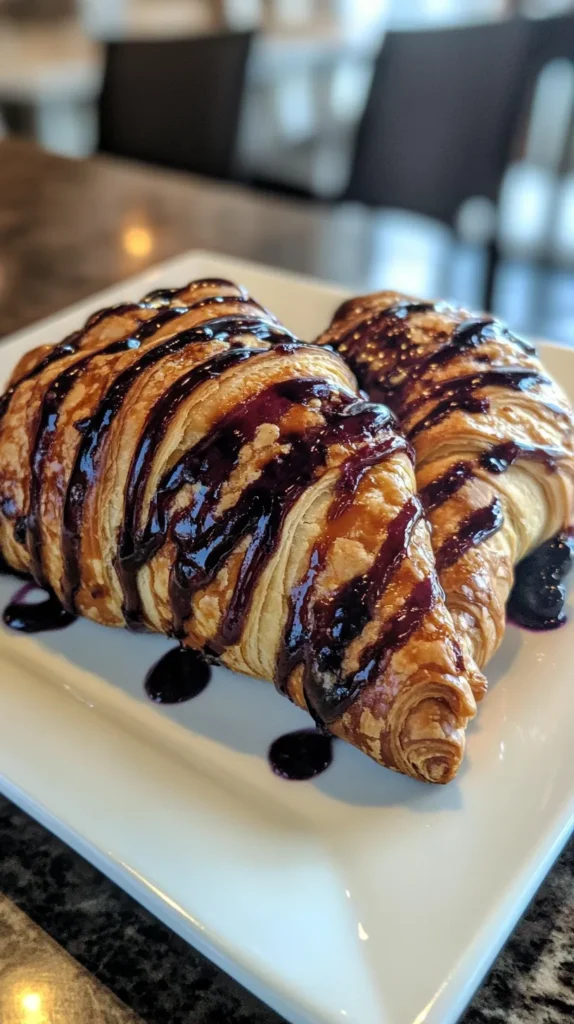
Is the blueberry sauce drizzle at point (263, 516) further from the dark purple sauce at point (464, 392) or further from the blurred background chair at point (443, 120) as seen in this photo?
the blurred background chair at point (443, 120)

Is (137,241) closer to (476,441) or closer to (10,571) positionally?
(10,571)

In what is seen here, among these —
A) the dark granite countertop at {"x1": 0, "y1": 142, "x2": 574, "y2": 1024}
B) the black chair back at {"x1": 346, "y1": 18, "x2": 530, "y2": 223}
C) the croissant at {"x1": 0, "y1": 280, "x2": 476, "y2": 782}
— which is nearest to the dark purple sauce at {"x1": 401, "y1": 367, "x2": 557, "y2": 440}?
the croissant at {"x1": 0, "y1": 280, "x2": 476, "y2": 782}

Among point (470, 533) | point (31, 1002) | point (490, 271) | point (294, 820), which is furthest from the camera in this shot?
point (490, 271)

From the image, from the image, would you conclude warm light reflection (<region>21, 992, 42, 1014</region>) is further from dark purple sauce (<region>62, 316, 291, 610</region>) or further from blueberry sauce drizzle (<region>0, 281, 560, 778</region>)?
dark purple sauce (<region>62, 316, 291, 610</region>)

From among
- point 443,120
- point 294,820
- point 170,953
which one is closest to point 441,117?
point 443,120

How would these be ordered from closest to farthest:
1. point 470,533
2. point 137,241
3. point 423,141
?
point 470,533
point 137,241
point 423,141
